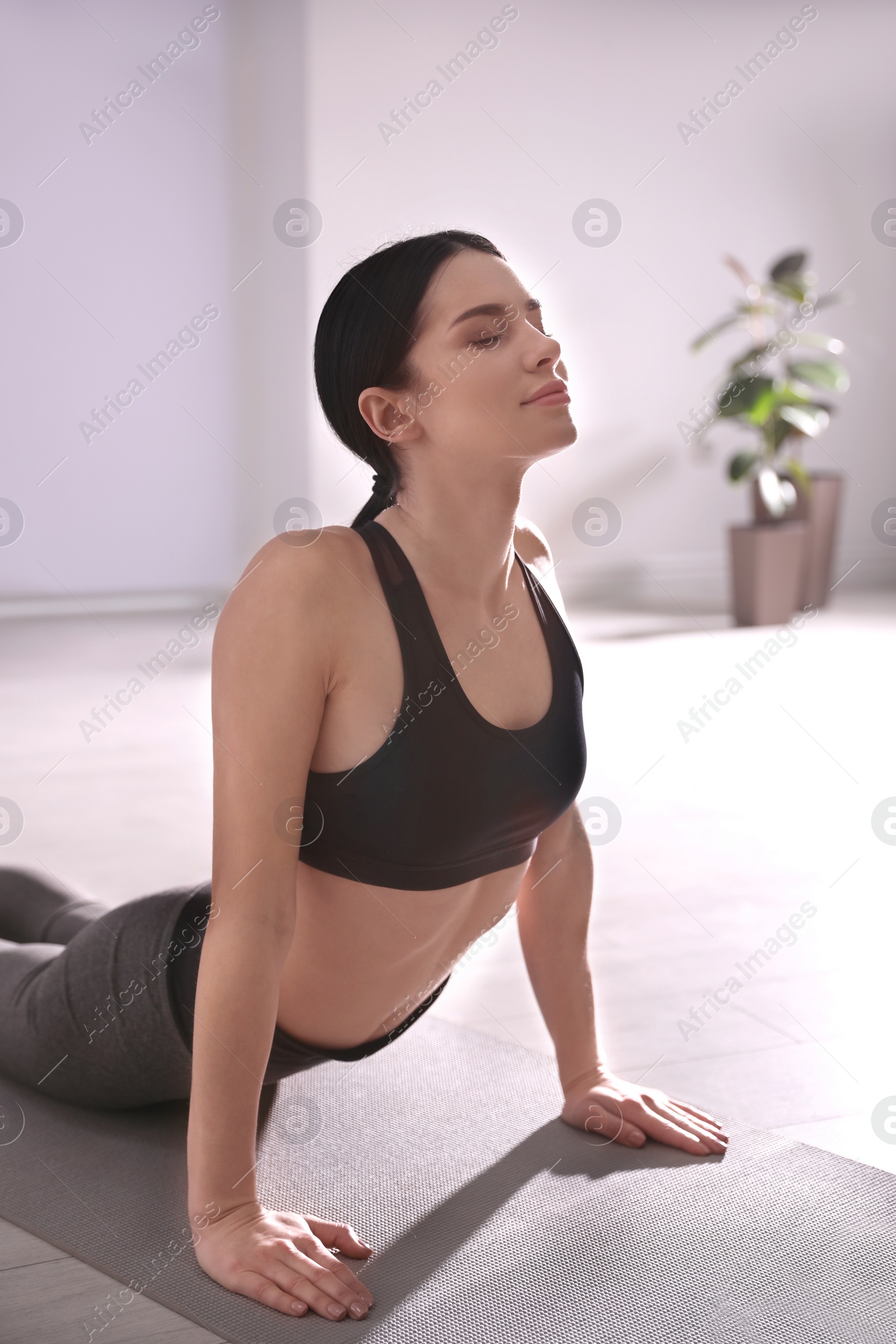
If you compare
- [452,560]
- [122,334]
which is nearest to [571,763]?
[452,560]

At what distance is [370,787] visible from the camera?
1.07 metres

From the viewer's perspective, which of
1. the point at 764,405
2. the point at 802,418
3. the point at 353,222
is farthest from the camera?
the point at 353,222

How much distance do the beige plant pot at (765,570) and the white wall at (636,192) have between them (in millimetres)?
1017

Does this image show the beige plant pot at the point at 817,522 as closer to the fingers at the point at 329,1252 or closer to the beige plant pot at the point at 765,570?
the beige plant pot at the point at 765,570

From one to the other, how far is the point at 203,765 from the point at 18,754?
465mm

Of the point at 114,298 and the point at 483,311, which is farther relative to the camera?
the point at 114,298

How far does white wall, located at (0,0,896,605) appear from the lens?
18.1ft

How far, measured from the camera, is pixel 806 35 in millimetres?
6172

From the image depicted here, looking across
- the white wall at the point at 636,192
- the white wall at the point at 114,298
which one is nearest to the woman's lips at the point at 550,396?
the white wall at the point at 636,192

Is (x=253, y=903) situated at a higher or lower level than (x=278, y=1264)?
higher

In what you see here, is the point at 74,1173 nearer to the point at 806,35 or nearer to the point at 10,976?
the point at 10,976

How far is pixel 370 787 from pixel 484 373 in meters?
0.36

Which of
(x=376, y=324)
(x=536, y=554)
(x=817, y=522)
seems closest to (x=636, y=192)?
(x=817, y=522)

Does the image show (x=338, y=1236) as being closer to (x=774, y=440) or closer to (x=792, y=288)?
(x=774, y=440)
